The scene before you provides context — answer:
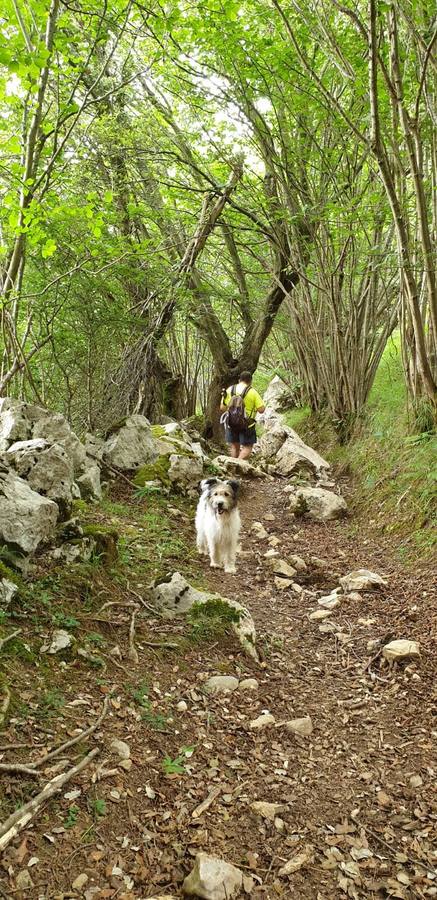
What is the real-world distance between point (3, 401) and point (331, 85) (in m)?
5.82

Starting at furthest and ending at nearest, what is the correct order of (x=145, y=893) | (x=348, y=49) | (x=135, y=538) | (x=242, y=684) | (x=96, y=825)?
(x=348, y=49)
(x=135, y=538)
(x=242, y=684)
(x=96, y=825)
(x=145, y=893)

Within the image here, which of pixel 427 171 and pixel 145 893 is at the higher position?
pixel 427 171

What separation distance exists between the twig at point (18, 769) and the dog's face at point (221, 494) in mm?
3350

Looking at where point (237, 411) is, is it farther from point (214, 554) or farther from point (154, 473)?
point (214, 554)

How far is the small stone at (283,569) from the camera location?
5.52 m

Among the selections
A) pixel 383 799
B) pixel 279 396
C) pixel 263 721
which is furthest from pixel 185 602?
pixel 279 396

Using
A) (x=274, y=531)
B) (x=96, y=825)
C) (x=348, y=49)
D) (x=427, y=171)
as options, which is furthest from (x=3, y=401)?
(x=427, y=171)

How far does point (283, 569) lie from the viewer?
5578 mm

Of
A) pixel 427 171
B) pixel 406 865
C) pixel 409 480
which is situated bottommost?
pixel 406 865

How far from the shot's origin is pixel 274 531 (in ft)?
23.0

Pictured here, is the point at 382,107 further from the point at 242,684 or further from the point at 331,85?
the point at 242,684

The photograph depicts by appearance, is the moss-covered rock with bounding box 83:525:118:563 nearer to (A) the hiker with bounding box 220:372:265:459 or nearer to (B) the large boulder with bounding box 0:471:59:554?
(B) the large boulder with bounding box 0:471:59:554

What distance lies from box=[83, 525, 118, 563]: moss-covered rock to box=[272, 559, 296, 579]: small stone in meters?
1.94

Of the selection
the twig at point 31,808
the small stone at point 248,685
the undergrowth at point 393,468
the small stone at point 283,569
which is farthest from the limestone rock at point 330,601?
the twig at point 31,808
